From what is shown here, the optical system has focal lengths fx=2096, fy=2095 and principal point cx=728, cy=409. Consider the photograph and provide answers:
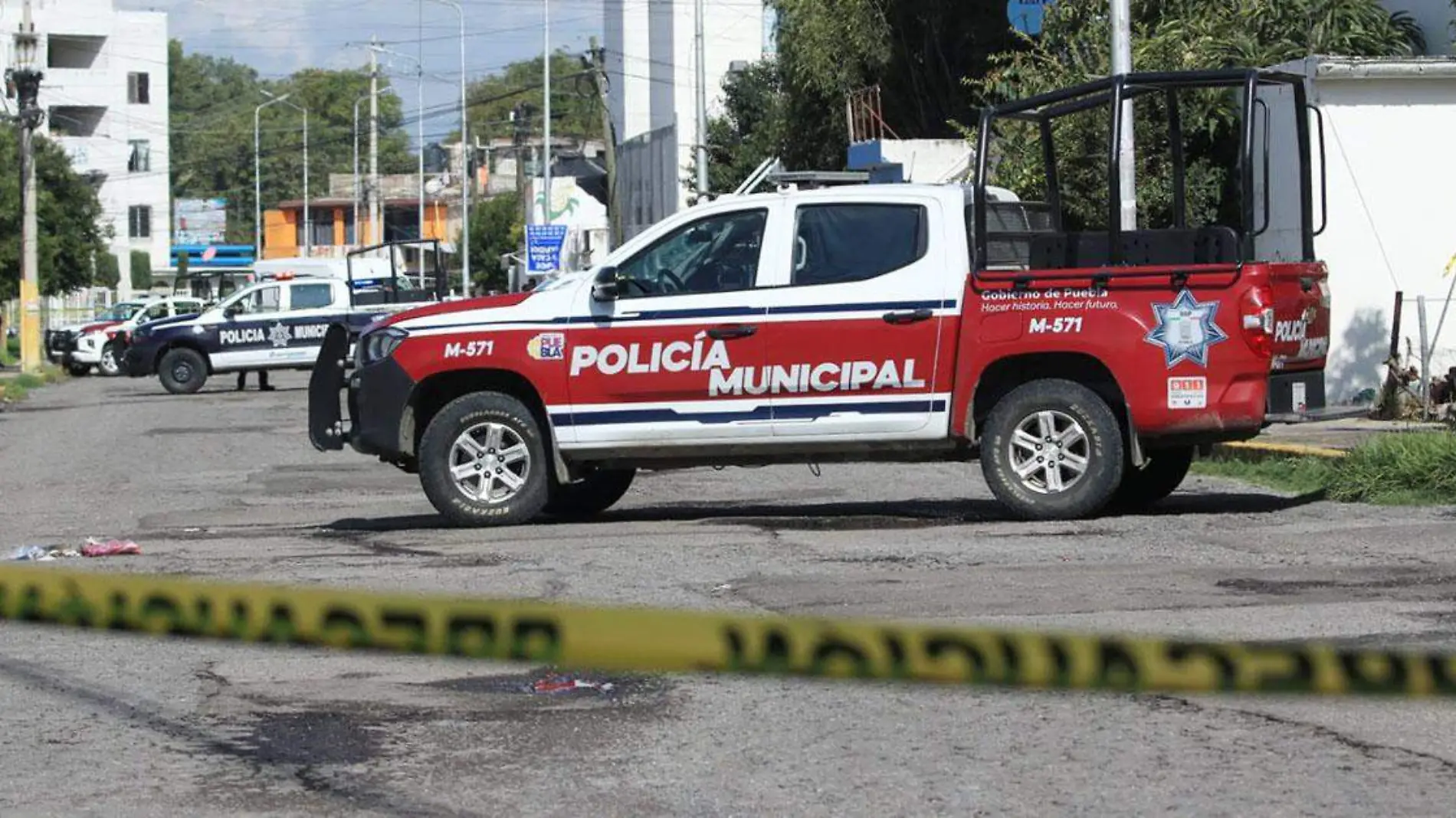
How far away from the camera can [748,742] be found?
620 cm

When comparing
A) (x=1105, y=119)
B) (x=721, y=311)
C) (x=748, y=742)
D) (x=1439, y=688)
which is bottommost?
(x=748, y=742)

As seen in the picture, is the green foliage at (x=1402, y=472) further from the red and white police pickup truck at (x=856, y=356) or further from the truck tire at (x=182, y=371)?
the truck tire at (x=182, y=371)

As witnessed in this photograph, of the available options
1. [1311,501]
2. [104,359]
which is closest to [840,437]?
[1311,501]

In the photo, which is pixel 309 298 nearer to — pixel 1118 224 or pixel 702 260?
pixel 702 260

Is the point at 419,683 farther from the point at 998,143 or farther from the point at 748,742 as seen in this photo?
the point at 998,143

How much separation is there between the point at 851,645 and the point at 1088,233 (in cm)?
1027

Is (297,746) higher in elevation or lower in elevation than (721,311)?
lower

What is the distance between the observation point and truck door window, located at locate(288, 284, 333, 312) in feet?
115

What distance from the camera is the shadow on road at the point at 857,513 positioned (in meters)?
12.3

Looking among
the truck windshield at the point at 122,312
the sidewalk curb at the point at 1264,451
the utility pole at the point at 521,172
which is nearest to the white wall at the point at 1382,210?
the sidewalk curb at the point at 1264,451

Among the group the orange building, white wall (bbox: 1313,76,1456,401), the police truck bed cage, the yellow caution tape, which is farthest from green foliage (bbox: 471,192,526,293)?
the yellow caution tape

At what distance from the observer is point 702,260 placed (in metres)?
12.3

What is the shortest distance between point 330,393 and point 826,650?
10.3m

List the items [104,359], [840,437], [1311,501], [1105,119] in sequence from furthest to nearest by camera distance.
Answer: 1. [104,359]
2. [1105,119]
3. [1311,501]
4. [840,437]
